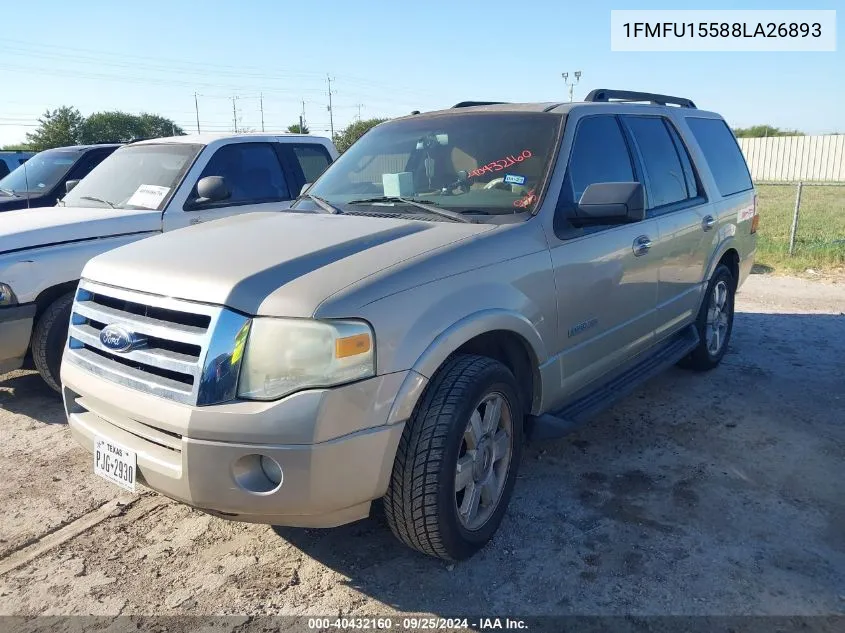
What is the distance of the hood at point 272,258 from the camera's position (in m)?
2.41

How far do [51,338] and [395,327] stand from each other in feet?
10.7

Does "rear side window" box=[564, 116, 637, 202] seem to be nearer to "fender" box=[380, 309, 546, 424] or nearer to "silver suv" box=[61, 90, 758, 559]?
"silver suv" box=[61, 90, 758, 559]

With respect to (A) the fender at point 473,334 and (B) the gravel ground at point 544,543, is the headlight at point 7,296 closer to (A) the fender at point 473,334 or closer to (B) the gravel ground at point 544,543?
(B) the gravel ground at point 544,543

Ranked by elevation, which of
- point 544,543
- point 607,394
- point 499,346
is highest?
point 499,346

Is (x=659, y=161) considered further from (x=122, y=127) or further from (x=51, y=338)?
(x=122, y=127)

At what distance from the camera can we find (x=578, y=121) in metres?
3.65

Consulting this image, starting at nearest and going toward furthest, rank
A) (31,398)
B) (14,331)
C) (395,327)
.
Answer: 1. (395,327)
2. (14,331)
3. (31,398)

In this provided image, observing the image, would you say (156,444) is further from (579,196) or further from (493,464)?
(579,196)

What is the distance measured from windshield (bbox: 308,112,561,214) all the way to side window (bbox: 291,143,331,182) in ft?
8.87

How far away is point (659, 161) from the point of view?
4414 millimetres

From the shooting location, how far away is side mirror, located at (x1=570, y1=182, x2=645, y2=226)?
3186 millimetres

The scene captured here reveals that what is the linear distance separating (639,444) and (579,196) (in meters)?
1.62

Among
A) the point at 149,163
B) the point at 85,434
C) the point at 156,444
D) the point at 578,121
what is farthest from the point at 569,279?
the point at 149,163

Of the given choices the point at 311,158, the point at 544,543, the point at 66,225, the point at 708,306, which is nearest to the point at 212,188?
the point at 66,225
